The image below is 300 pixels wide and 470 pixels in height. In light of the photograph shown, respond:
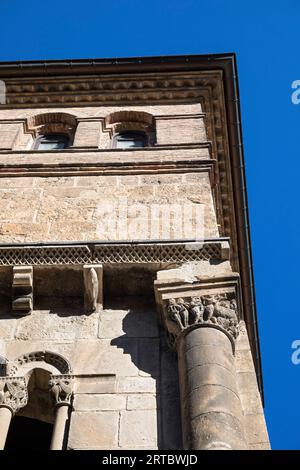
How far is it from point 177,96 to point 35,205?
5.83 meters

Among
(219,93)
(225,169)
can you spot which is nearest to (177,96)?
(219,93)

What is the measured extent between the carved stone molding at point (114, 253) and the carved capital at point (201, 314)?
813mm

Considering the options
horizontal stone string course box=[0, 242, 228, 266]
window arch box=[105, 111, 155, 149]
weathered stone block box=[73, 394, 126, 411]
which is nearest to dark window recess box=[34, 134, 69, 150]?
window arch box=[105, 111, 155, 149]

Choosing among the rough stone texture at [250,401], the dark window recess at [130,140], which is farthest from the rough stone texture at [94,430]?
the dark window recess at [130,140]

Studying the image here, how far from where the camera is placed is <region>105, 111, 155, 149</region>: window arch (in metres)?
12.8

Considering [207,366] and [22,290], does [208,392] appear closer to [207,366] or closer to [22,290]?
[207,366]

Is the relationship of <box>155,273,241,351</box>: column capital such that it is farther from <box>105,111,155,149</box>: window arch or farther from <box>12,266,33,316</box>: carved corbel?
<box>105,111,155,149</box>: window arch

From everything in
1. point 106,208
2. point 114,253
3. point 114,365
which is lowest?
point 114,365

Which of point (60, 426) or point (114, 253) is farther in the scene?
point (114, 253)

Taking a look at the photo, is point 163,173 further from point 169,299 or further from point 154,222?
point 169,299

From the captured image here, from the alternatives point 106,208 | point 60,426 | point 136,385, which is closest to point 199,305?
point 136,385

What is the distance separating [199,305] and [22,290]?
2002 millimetres

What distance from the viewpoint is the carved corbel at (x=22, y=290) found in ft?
24.6

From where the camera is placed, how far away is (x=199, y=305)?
7004 millimetres
